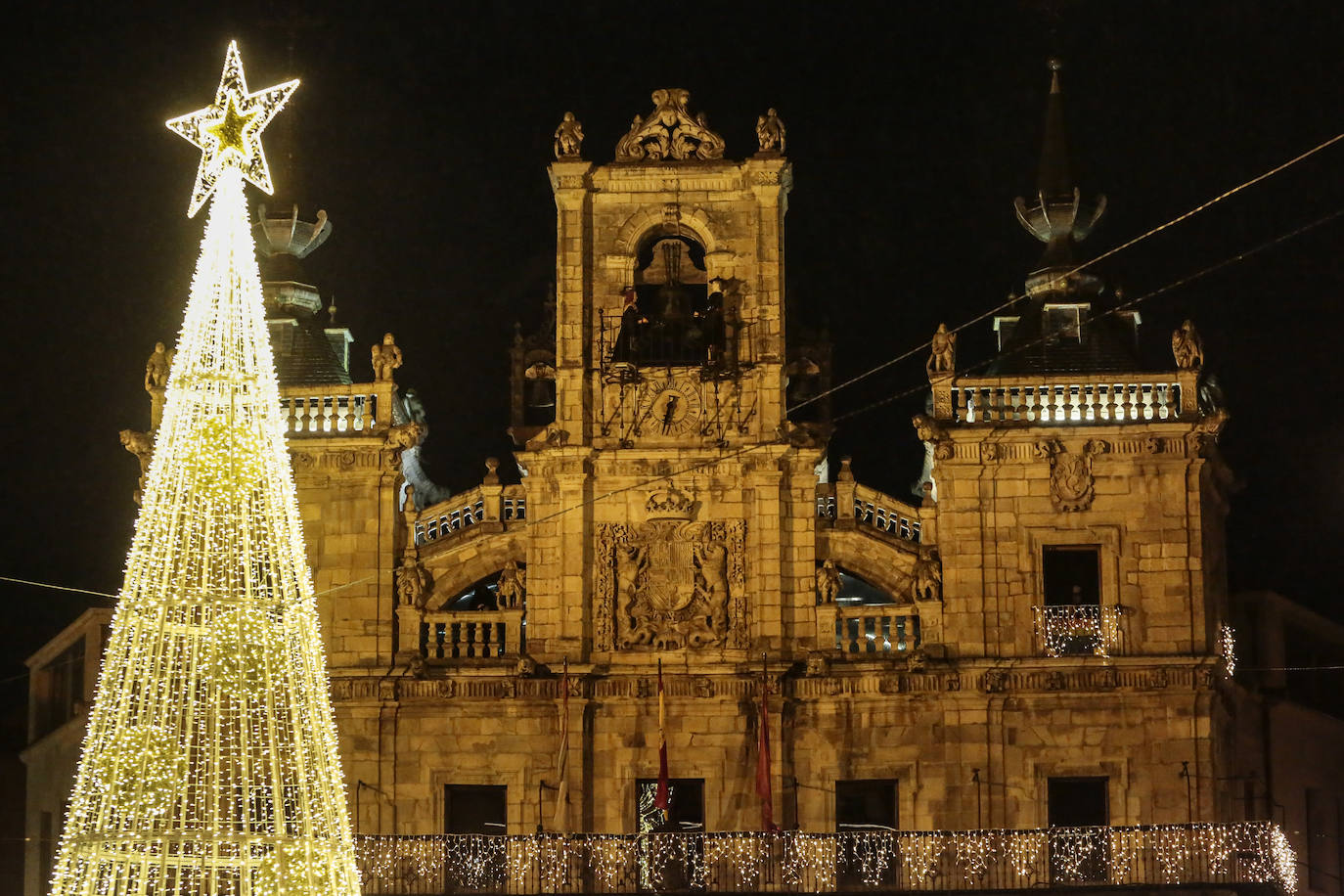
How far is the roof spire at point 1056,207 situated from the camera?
4050cm

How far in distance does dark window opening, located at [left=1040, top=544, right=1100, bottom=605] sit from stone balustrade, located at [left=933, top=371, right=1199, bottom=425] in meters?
2.01

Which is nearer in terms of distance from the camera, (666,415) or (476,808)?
(476,808)

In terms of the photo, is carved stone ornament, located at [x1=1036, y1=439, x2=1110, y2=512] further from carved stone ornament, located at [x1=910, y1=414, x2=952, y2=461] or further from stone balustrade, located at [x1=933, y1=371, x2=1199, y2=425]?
carved stone ornament, located at [x1=910, y1=414, x2=952, y2=461]

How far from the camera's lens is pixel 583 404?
126 feet

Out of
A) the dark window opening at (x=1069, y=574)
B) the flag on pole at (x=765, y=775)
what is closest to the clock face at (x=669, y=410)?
the flag on pole at (x=765, y=775)

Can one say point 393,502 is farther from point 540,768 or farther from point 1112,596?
point 1112,596

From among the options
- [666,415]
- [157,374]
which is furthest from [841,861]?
[157,374]

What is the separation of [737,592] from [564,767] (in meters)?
3.66

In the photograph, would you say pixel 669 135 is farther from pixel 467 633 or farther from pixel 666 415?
pixel 467 633

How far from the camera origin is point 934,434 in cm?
3759

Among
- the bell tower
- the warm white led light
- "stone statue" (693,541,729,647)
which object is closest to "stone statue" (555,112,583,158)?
the bell tower

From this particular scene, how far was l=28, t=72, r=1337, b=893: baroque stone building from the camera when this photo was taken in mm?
37094

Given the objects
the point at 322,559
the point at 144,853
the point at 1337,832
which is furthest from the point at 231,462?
the point at 1337,832

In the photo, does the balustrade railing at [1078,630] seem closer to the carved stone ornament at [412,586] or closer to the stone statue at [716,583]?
the stone statue at [716,583]
